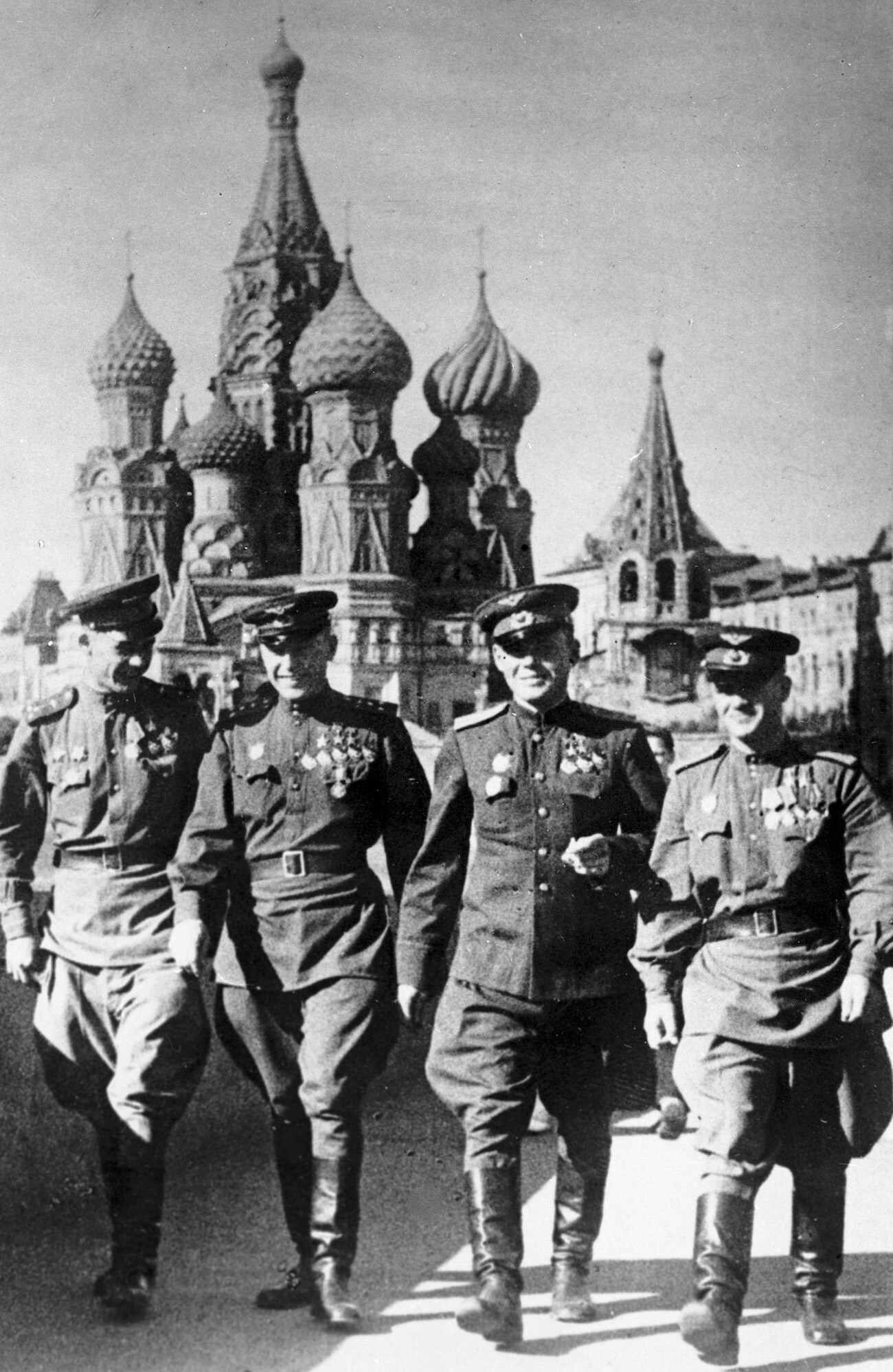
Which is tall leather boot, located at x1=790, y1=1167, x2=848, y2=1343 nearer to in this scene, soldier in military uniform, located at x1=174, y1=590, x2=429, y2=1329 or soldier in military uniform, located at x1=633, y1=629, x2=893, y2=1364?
soldier in military uniform, located at x1=633, y1=629, x2=893, y2=1364

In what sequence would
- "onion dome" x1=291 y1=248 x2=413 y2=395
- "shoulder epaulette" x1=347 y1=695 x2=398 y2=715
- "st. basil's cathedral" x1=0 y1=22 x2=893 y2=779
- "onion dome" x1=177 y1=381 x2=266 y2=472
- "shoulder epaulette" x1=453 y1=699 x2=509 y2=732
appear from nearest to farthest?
"shoulder epaulette" x1=453 y1=699 x2=509 y2=732
"shoulder epaulette" x1=347 y1=695 x2=398 y2=715
"st. basil's cathedral" x1=0 y1=22 x2=893 y2=779
"onion dome" x1=291 y1=248 x2=413 y2=395
"onion dome" x1=177 y1=381 x2=266 y2=472

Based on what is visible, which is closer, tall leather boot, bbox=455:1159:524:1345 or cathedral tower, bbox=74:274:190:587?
tall leather boot, bbox=455:1159:524:1345

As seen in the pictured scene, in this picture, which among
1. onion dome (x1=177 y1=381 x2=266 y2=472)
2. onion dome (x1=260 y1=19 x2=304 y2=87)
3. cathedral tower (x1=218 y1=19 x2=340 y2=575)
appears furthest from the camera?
cathedral tower (x1=218 y1=19 x2=340 y2=575)

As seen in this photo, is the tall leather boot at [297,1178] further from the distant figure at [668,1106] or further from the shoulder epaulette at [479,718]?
the distant figure at [668,1106]

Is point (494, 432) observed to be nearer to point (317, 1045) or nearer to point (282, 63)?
point (282, 63)

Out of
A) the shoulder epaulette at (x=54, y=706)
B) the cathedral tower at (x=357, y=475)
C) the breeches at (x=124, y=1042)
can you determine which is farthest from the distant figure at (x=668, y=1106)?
the cathedral tower at (x=357, y=475)

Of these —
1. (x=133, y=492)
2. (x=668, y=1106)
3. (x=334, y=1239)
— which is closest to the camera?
(x=334, y=1239)

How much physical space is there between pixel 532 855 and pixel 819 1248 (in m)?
1.33

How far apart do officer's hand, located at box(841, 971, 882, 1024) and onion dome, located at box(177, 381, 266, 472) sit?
41.4m

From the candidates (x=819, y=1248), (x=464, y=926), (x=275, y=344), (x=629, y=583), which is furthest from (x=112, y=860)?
(x=275, y=344)

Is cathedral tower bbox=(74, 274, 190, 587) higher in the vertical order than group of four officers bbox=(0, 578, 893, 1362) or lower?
higher

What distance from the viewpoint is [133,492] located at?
143ft

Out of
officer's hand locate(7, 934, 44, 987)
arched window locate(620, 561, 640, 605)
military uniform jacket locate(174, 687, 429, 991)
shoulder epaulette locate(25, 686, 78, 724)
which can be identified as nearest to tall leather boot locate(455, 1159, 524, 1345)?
military uniform jacket locate(174, 687, 429, 991)

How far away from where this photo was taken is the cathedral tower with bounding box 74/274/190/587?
39531 mm
